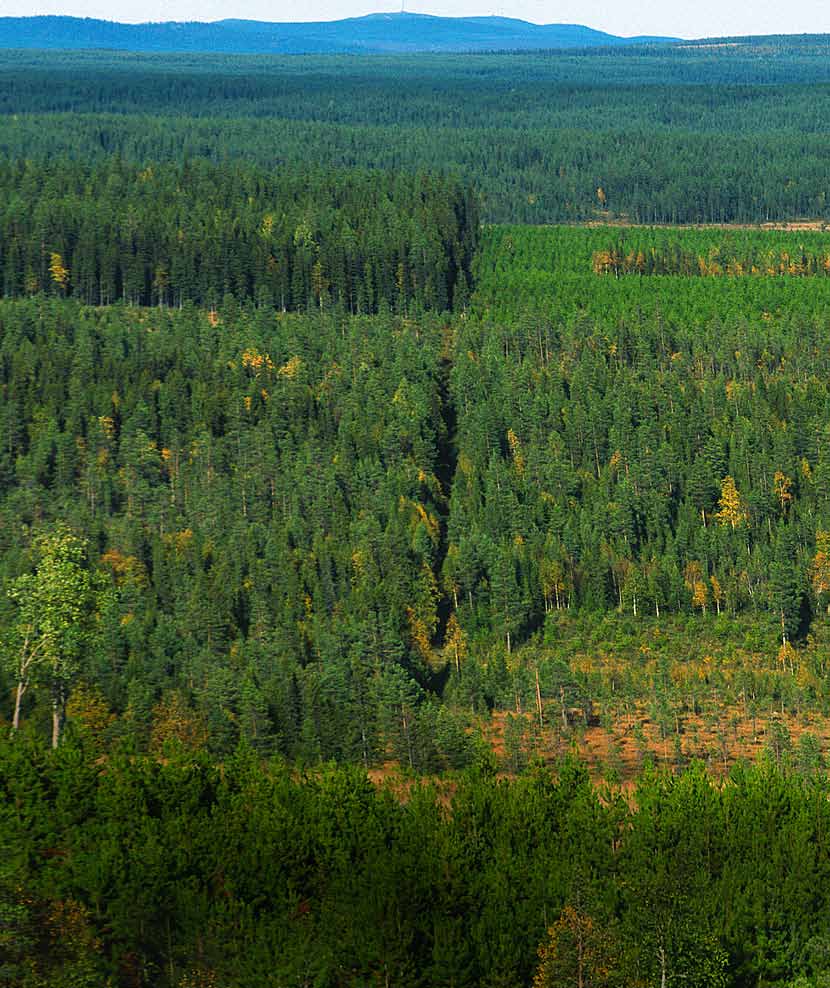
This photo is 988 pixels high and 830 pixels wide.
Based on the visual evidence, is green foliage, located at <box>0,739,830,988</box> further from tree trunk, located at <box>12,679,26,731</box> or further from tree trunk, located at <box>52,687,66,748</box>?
tree trunk, located at <box>52,687,66,748</box>

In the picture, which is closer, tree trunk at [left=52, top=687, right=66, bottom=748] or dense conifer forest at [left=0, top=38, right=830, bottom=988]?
dense conifer forest at [left=0, top=38, right=830, bottom=988]

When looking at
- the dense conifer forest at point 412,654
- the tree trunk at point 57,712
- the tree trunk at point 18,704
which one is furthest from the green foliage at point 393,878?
→ the tree trunk at point 57,712

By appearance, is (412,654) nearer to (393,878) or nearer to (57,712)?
(57,712)

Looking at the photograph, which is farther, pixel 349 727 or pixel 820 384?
pixel 820 384

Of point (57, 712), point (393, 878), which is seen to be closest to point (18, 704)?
point (57, 712)

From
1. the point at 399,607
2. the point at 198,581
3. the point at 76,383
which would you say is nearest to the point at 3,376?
the point at 76,383

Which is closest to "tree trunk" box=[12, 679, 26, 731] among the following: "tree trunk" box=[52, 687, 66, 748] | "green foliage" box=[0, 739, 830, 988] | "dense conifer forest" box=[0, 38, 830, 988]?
"dense conifer forest" box=[0, 38, 830, 988]

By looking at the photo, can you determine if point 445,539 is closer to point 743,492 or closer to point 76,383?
point 743,492

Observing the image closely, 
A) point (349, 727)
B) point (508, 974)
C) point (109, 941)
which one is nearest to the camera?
point (508, 974)
